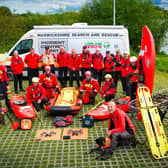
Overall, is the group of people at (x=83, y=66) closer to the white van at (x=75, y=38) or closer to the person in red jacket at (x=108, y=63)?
the person in red jacket at (x=108, y=63)

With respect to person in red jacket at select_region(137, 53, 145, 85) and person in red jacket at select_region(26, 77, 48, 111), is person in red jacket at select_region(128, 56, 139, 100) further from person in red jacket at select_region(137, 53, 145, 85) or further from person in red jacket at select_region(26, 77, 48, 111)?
person in red jacket at select_region(26, 77, 48, 111)

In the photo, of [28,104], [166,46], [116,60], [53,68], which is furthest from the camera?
[166,46]

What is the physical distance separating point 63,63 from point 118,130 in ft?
18.3

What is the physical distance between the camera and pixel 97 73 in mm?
10375

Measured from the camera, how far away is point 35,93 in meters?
7.86

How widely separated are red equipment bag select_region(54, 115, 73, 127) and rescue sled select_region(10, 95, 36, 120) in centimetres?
74

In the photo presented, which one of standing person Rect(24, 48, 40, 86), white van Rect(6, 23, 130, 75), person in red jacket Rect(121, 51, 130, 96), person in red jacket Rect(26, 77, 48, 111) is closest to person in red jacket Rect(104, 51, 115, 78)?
person in red jacket Rect(121, 51, 130, 96)

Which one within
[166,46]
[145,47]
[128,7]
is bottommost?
[166,46]

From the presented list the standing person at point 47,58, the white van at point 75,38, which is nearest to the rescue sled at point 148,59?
the white van at point 75,38

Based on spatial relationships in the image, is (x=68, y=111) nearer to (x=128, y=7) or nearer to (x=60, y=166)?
(x=60, y=166)

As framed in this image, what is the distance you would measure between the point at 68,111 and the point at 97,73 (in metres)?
3.48

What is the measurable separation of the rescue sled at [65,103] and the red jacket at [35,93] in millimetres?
381

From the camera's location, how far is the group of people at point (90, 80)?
5.47 meters

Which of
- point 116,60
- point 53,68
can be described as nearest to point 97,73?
point 116,60
